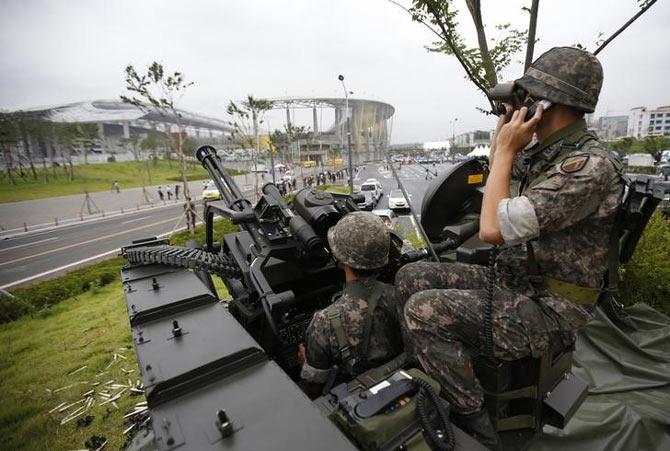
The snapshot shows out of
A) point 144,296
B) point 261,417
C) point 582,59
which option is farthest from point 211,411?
point 582,59

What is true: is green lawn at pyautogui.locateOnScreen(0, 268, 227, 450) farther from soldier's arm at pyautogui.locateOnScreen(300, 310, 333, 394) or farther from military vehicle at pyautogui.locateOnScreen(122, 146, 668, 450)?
soldier's arm at pyautogui.locateOnScreen(300, 310, 333, 394)

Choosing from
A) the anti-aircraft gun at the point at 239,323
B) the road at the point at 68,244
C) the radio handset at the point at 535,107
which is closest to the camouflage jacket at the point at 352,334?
the anti-aircraft gun at the point at 239,323

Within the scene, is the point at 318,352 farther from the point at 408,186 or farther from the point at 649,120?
the point at 649,120

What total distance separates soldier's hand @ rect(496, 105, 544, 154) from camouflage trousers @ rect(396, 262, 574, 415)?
728 mm

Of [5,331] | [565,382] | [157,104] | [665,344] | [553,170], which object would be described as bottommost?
[5,331]

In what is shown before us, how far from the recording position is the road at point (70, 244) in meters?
13.3

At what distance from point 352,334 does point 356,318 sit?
91 millimetres

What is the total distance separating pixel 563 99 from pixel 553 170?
0.37 m

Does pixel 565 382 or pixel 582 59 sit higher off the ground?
pixel 582 59

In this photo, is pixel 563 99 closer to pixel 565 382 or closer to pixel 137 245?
pixel 565 382

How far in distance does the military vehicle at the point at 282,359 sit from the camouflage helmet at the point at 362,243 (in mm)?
368

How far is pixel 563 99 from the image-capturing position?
173cm

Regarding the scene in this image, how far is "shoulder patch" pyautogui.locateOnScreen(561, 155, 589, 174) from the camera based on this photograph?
1599 mm

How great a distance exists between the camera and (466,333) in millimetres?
1792
